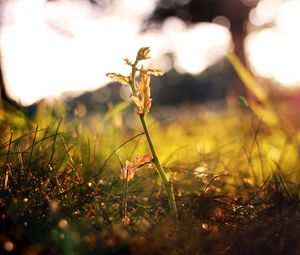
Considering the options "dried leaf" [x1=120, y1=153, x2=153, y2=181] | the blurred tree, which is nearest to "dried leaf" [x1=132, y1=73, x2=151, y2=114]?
"dried leaf" [x1=120, y1=153, x2=153, y2=181]

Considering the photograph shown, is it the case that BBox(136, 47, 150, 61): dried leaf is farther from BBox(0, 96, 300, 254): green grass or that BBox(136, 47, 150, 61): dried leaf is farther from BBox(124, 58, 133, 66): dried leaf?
BBox(0, 96, 300, 254): green grass

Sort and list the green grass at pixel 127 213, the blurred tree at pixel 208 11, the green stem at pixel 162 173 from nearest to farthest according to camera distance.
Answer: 1. the green grass at pixel 127 213
2. the green stem at pixel 162 173
3. the blurred tree at pixel 208 11

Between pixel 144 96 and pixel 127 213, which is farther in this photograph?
pixel 127 213

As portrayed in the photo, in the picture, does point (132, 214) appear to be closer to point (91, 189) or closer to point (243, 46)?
point (91, 189)

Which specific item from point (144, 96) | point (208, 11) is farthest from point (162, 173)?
point (208, 11)

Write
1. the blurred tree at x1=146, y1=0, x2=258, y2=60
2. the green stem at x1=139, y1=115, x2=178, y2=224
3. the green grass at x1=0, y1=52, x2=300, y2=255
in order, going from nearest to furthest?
the green grass at x1=0, y1=52, x2=300, y2=255
the green stem at x1=139, y1=115, x2=178, y2=224
the blurred tree at x1=146, y1=0, x2=258, y2=60

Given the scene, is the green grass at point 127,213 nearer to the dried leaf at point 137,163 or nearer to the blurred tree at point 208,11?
the dried leaf at point 137,163

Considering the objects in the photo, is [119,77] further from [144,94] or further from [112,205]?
[112,205]

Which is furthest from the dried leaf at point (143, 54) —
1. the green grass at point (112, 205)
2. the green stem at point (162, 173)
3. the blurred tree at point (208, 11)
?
the blurred tree at point (208, 11)
